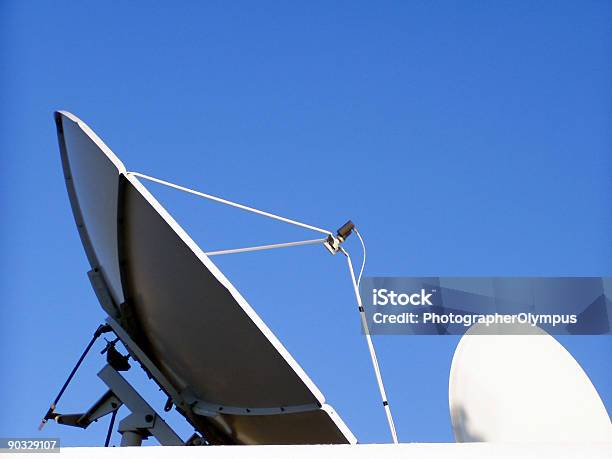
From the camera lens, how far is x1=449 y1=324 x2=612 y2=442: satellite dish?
920cm

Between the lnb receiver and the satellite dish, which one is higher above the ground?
the lnb receiver

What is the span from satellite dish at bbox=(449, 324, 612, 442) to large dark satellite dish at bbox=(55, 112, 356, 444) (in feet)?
5.36

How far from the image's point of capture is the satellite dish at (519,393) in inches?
362

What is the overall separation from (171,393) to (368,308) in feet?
7.40

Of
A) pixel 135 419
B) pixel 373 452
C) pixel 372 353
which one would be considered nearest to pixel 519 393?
pixel 372 353

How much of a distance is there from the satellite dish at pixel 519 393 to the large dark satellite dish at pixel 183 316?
1.63m

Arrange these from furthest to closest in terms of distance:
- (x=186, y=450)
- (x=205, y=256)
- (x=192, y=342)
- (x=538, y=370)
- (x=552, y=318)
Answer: (x=552, y=318)
(x=538, y=370)
(x=192, y=342)
(x=205, y=256)
(x=186, y=450)

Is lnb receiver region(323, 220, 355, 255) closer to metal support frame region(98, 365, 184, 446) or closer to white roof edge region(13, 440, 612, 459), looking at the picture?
metal support frame region(98, 365, 184, 446)

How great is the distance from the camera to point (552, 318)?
1084 cm

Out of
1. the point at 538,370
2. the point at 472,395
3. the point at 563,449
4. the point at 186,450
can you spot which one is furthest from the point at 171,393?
the point at 563,449

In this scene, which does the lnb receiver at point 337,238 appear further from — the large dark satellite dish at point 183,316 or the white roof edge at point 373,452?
the white roof edge at point 373,452

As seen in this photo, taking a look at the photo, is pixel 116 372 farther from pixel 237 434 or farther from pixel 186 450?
pixel 186 450

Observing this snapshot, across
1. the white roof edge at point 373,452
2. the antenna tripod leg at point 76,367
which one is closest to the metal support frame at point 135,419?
the antenna tripod leg at point 76,367

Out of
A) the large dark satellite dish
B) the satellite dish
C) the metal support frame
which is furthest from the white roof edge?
the metal support frame
